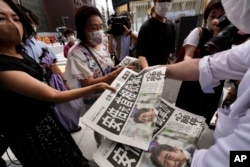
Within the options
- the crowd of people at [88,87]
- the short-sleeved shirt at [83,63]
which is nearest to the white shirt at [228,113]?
the crowd of people at [88,87]

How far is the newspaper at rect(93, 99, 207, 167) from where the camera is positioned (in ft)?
1.50

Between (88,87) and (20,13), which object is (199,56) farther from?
(20,13)

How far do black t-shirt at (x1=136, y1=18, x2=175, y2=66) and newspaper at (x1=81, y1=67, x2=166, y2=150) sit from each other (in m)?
0.69

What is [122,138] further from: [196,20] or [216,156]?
[196,20]

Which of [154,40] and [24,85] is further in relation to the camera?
[154,40]

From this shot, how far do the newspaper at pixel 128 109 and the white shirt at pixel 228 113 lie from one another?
169 millimetres

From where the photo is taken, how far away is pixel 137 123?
52 cm

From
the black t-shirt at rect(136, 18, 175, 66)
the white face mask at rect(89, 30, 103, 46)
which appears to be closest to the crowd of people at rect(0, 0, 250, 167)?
the white face mask at rect(89, 30, 103, 46)

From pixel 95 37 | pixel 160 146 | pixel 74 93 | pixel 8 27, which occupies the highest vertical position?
pixel 8 27

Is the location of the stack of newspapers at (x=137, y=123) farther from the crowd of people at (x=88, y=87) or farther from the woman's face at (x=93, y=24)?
the woman's face at (x=93, y=24)

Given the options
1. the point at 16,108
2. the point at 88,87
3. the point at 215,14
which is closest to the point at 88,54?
the point at 88,87

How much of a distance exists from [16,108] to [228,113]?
743mm

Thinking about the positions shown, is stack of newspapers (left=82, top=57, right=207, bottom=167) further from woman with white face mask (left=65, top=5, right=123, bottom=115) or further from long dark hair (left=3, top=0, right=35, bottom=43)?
long dark hair (left=3, top=0, right=35, bottom=43)

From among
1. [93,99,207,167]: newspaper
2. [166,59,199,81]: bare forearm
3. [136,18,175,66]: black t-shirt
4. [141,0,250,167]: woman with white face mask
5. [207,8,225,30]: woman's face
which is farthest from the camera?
[136,18,175,66]: black t-shirt
